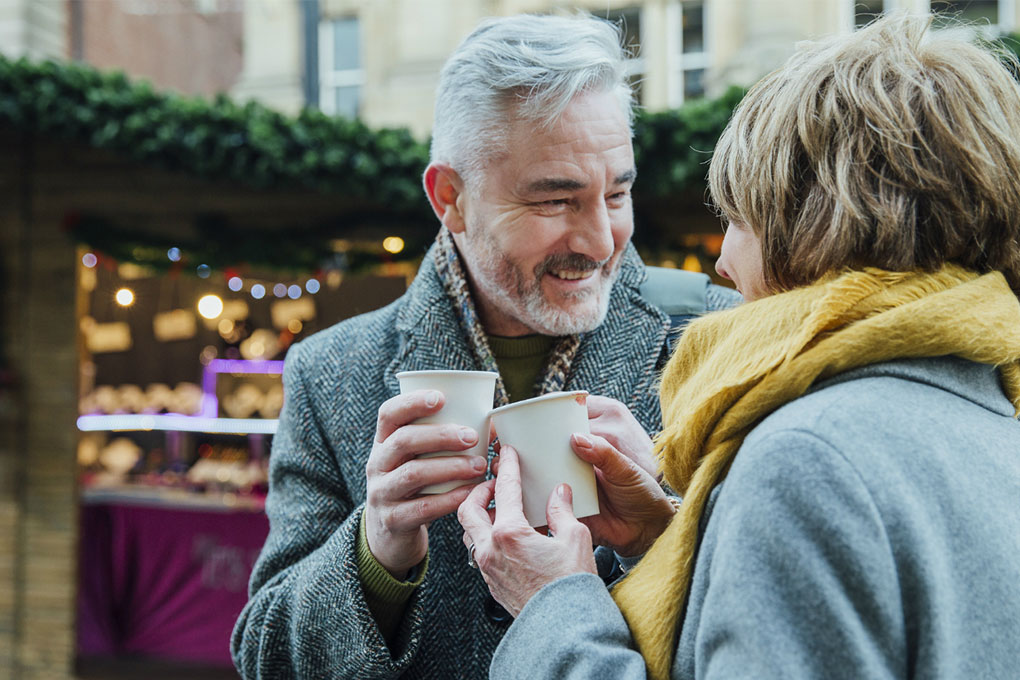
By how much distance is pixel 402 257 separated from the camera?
4.99 m

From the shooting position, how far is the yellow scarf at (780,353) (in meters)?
0.94

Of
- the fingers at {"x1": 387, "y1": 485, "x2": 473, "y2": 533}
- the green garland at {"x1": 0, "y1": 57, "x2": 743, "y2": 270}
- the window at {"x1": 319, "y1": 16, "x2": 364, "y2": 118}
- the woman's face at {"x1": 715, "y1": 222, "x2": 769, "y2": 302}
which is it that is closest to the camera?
the woman's face at {"x1": 715, "y1": 222, "x2": 769, "y2": 302}

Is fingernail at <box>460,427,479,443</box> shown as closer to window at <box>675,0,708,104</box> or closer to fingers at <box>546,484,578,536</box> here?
fingers at <box>546,484,578,536</box>

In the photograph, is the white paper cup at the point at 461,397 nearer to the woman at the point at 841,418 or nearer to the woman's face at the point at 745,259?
the woman at the point at 841,418

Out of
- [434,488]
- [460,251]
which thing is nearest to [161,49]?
[460,251]

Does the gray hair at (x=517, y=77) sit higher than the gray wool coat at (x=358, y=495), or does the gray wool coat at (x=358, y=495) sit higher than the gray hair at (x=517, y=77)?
the gray hair at (x=517, y=77)

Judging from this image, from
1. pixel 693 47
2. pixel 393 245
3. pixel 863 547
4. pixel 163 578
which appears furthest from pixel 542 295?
pixel 693 47

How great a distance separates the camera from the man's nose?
5.64 feet

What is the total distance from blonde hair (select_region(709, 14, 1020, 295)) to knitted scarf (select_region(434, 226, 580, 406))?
2.34 feet

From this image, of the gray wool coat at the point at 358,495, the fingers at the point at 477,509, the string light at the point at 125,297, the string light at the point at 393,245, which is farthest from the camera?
the string light at the point at 125,297

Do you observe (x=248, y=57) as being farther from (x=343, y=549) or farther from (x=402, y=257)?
(x=343, y=549)

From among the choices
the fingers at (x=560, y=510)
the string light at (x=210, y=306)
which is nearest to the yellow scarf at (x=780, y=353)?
the fingers at (x=560, y=510)

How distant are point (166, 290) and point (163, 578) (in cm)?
205

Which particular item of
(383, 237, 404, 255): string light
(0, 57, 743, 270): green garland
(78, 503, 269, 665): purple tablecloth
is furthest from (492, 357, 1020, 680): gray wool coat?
(78, 503, 269, 665): purple tablecloth
